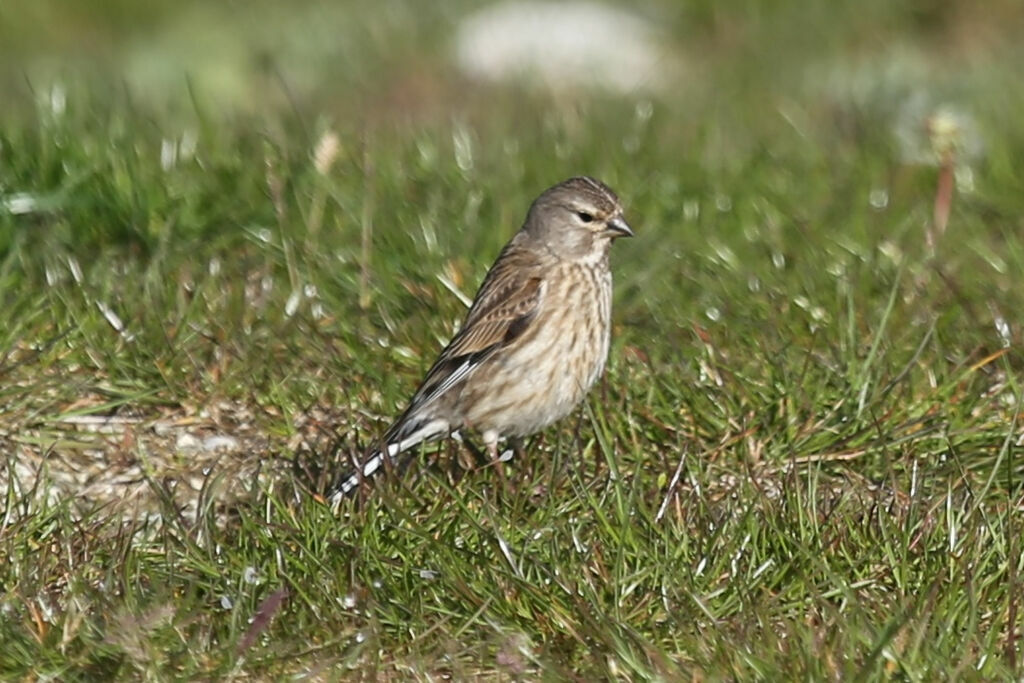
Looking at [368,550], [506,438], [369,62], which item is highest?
[368,550]

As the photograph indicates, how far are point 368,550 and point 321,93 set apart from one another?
21.4 ft

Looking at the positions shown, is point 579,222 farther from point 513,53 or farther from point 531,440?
point 513,53

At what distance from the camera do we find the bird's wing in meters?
5.85

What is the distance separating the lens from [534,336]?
596 centimetres

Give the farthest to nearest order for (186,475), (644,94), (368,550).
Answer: (644,94), (186,475), (368,550)

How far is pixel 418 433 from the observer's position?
5719mm

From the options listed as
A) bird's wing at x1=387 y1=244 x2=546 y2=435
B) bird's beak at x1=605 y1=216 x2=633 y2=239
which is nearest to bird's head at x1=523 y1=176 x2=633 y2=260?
bird's beak at x1=605 y1=216 x2=633 y2=239

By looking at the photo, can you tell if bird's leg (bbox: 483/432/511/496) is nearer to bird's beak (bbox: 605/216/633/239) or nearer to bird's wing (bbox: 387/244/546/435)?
bird's wing (bbox: 387/244/546/435)

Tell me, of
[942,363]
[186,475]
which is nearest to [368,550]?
[186,475]

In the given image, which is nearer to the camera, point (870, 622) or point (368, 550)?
point (870, 622)

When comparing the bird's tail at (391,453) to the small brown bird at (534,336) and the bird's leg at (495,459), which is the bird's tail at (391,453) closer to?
the small brown bird at (534,336)

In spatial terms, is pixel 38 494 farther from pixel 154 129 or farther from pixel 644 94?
pixel 644 94

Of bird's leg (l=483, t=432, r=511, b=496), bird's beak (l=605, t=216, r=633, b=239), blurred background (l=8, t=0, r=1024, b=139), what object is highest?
bird's beak (l=605, t=216, r=633, b=239)

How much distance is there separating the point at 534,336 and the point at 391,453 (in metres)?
0.73
